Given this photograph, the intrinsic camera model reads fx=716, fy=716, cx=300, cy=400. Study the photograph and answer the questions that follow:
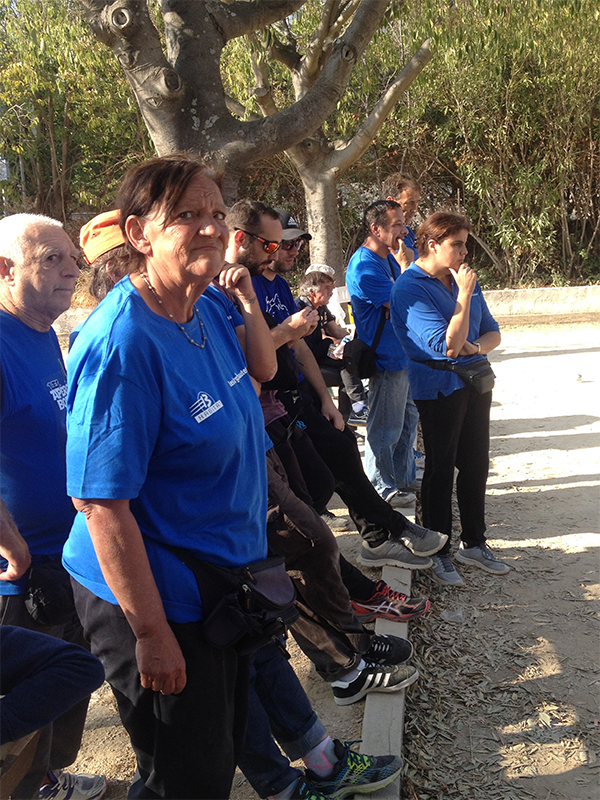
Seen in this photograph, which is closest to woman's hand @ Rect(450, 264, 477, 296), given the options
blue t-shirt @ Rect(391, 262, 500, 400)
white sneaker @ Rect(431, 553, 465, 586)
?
blue t-shirt @ Rect(391, 262, 500, 400)

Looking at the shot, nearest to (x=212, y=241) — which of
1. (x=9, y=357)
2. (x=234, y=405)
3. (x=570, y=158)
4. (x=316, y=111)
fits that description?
(x=234, y=405)

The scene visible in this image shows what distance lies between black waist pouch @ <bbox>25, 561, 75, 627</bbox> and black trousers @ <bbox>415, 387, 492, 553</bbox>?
218 cm

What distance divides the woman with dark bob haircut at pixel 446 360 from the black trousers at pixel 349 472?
12.5 inches

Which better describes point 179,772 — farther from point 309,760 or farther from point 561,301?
point 561,301

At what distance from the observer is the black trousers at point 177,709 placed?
1788 millimetres

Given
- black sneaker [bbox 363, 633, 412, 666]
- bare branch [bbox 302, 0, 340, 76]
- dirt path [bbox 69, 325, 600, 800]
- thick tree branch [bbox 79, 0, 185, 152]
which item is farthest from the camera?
bare branch [bbox 302, 0, 340, 76]

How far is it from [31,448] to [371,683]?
165cm

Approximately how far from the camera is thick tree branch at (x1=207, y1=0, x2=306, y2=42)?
6254 mm

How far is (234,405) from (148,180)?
608 millimetres

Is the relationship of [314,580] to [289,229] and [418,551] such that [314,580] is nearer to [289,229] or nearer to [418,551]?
[418,551]

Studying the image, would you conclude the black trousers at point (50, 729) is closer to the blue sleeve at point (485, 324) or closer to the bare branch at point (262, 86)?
the blue sleeve at point (485, 324)

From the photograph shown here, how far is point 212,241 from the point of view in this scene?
183cm

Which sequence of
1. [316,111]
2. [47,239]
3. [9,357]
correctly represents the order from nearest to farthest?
[9,357] < [47,239] < [316,111]

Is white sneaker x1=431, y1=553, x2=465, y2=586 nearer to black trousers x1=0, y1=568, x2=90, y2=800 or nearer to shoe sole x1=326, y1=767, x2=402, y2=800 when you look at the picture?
shoe sole x1=326, y1=767, x2=402, y2=800
